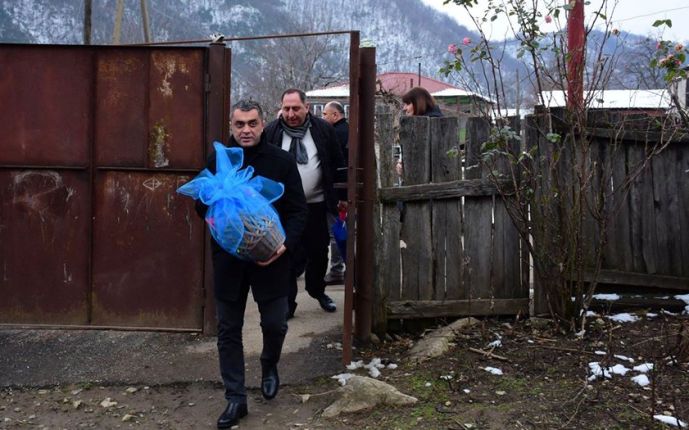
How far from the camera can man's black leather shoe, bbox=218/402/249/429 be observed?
4109mm

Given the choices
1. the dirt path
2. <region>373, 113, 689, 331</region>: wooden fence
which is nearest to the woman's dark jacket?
the dirt path

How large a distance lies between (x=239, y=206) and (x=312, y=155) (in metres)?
1.89

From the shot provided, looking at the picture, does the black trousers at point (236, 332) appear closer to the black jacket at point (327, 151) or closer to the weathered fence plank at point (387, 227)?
the weathered fence plank at point (387, 227)

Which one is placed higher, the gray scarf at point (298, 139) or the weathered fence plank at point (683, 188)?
the gray scarf at point (298, 139)

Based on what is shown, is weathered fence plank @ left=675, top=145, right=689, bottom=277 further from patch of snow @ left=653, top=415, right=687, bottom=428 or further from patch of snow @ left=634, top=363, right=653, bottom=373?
patch of snow @ left=653, top=415, right=687, bottom=428

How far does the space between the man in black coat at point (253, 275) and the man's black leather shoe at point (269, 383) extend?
0.07ft

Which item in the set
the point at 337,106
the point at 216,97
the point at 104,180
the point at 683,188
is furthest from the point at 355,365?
the point at 683,188

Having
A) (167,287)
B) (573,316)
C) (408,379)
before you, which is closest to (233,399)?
(408,379)

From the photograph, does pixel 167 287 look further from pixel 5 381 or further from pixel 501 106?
pixel 501 106

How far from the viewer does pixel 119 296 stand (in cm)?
565

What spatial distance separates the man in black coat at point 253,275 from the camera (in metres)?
4.18

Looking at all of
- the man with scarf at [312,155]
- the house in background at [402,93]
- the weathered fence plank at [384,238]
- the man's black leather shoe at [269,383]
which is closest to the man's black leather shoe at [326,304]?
the man with scarf at [312,155]

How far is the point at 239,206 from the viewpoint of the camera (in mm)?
3953

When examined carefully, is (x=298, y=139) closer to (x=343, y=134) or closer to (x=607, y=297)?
(x=343, y=134)
